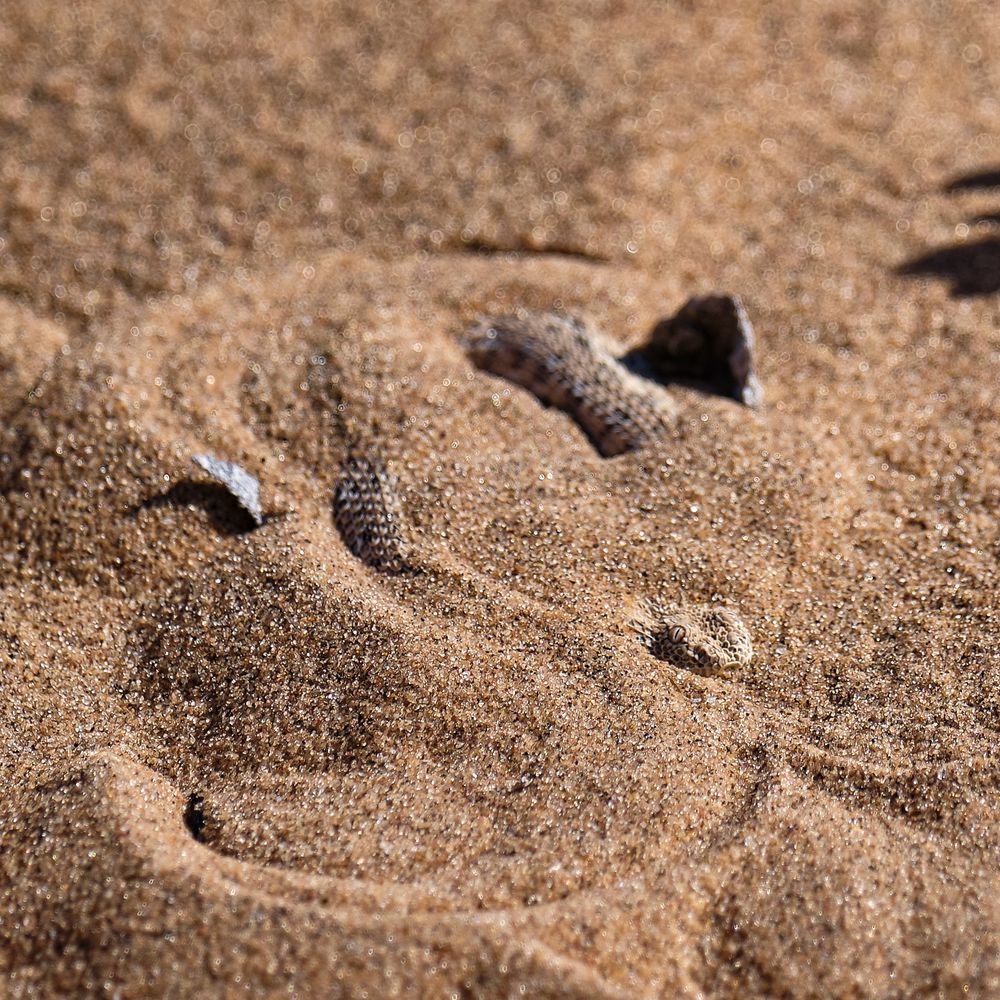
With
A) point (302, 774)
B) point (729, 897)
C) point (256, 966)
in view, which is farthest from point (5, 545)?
point (729, 897)

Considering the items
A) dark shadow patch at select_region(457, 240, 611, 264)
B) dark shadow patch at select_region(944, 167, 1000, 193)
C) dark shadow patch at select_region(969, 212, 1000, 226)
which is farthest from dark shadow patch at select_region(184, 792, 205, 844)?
dark shadow patch at select_region(944, 167, 1000, 193)

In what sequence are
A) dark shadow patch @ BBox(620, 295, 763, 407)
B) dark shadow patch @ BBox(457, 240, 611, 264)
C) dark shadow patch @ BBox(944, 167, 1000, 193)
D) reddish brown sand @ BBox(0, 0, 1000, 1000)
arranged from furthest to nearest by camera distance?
dark shadow patch @ BBox(944, 167, 1000, 193) → dark shadow patch @ BBox(457, 240, 611, 264) → dark shadow patch @ BBox(620, 295, 763, 407) → reddish brown sand @ BBox(0, 0, 1000, 1000)

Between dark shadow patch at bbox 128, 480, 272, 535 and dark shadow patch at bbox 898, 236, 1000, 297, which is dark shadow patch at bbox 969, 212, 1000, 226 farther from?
dark shadow patch at bbox 128, 480, 272, 535

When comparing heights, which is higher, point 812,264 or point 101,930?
point 812,264

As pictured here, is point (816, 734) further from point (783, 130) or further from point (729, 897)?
point (783, 130)

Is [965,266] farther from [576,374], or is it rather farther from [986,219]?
[576,374]

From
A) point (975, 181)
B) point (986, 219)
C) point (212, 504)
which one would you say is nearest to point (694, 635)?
point (212, 504)
